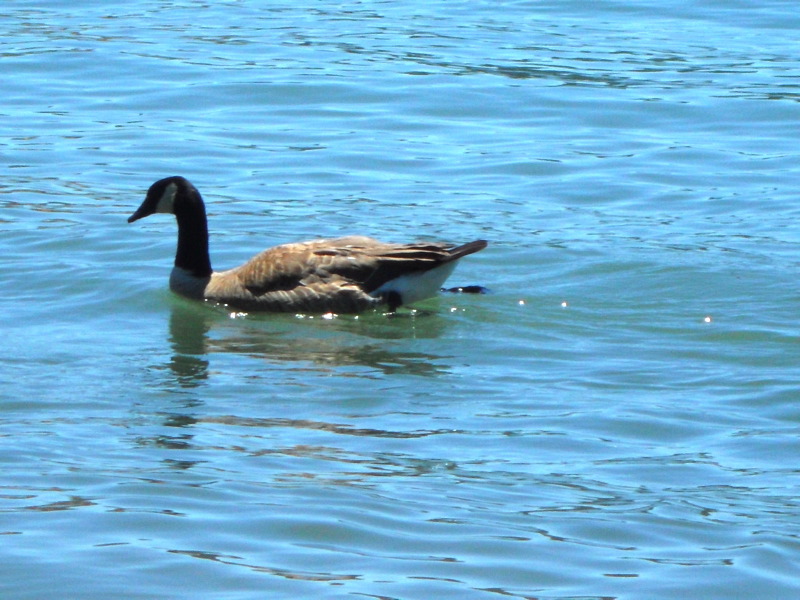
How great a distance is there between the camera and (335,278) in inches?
471

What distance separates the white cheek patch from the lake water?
1.86 feet

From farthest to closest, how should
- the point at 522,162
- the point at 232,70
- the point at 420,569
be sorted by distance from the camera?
the point at 232,70, the point at 522,162, the point at 420,569

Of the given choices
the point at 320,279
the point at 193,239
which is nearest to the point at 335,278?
the point at 320,279

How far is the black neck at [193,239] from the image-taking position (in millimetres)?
12414

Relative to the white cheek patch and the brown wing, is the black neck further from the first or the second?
the brown wing

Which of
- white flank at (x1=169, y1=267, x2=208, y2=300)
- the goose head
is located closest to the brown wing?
white flank at (x1=169, y1=267, x2=208, y2=300)

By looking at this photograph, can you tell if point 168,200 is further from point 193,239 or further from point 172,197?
point 193,239

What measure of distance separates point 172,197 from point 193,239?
461 millimetres

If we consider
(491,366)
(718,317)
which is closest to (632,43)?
(718,317)

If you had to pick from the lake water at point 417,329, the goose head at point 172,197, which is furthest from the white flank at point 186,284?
the goose head at point 172,197

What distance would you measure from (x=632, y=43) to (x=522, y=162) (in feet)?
23.6

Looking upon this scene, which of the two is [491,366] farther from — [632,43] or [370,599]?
[632,43]

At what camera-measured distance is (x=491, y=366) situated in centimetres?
1004

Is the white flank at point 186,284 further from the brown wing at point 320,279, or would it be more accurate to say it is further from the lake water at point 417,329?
the brown wing at point 320,279
